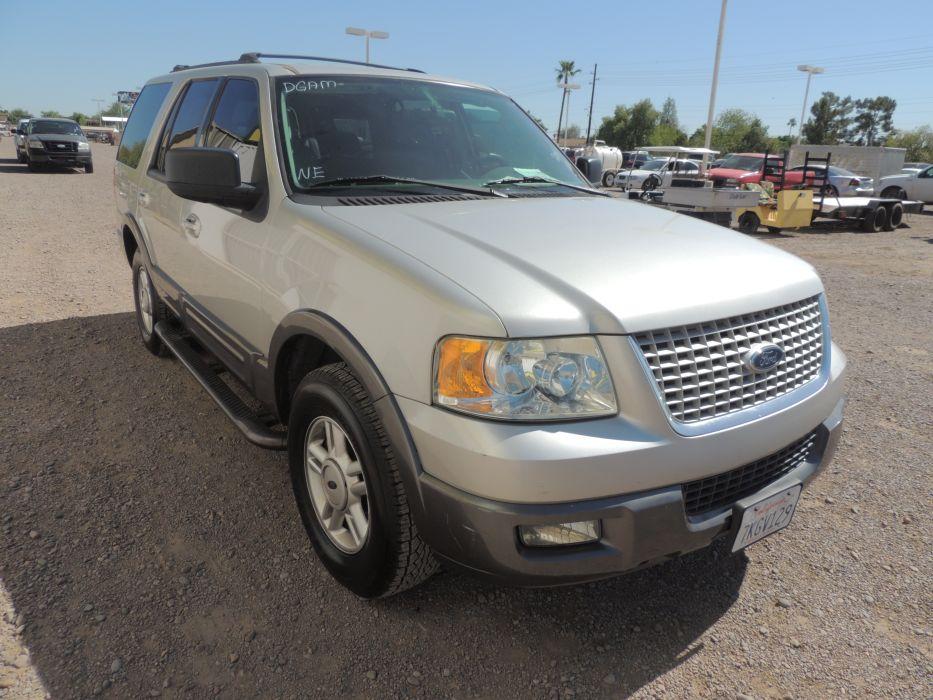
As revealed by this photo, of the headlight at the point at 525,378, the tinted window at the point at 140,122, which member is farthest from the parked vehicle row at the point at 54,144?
the headlight at the point at 525,378

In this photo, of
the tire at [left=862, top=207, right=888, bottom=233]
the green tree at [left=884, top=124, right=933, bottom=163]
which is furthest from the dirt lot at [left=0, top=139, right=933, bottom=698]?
the green tree at [left=884, top=124, right=933, bottom=163]

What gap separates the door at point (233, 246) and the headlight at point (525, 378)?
4.07 feet

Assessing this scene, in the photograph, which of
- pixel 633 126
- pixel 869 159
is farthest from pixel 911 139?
pixel 869 159

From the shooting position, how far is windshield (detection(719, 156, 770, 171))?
20844 mm

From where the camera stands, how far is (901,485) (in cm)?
356

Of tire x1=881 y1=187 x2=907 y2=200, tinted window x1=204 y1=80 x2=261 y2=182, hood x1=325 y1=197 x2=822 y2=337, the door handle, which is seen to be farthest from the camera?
tire x1=881 y1=187 x2=907 y2=200

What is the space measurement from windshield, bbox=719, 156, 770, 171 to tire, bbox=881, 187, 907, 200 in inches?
233

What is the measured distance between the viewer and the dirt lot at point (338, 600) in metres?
2.24

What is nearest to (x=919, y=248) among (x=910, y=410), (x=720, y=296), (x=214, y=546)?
(x=910, y=410)

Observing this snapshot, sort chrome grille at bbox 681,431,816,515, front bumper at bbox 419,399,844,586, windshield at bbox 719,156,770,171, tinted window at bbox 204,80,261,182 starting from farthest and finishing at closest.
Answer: windshield at bbox 719,156,770,171 < tinted window at bbox 204,80,261,182 < chrome grille at bbox 681,431,816,515 < front bumper at bbox 419,399,844,586

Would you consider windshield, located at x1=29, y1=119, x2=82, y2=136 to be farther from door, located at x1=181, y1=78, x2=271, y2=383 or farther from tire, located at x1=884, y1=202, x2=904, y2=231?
tire, located at x1=884, y1=202, x2=904, y2=231

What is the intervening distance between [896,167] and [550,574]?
101 feet

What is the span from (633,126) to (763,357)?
298 feet

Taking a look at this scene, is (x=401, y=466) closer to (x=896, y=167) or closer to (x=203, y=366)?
(x=203, y=366)
